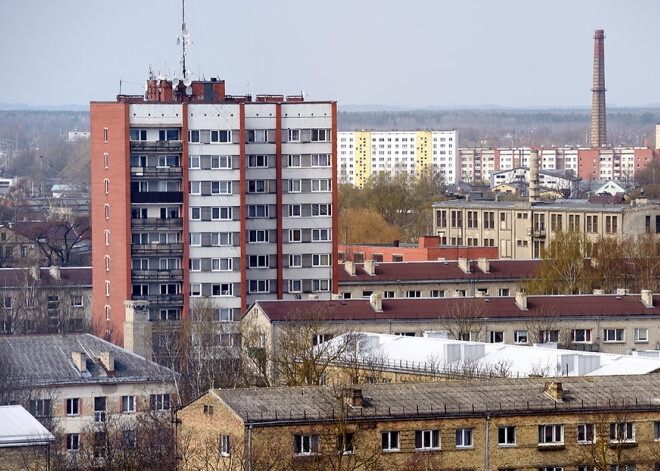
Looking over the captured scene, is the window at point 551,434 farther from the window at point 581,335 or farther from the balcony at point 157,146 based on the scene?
the balcony at point 157,146

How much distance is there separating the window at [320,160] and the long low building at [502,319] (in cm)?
1190

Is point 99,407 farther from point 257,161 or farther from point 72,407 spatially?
point 257,161

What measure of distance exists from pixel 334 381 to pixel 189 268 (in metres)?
24.7

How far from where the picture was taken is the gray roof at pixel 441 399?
3891cm

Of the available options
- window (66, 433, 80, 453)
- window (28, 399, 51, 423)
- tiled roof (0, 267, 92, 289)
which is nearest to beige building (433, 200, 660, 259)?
tiled roof (0, 267, 92, 289)

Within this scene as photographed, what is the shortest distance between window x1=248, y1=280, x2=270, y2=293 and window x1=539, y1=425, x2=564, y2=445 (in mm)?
37530

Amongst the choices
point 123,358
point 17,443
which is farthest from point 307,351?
point 17,443

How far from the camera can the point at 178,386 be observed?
186 ft

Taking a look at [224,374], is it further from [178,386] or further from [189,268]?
[189,268]

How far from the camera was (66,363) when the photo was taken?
188 ft

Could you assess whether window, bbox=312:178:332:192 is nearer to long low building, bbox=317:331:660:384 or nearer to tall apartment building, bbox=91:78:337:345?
tall apartment building, bbox=91:78:337:345

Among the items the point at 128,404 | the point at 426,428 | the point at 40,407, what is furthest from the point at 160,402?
the point at 426,428

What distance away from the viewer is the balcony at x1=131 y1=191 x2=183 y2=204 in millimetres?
76125

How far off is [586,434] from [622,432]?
80cm
